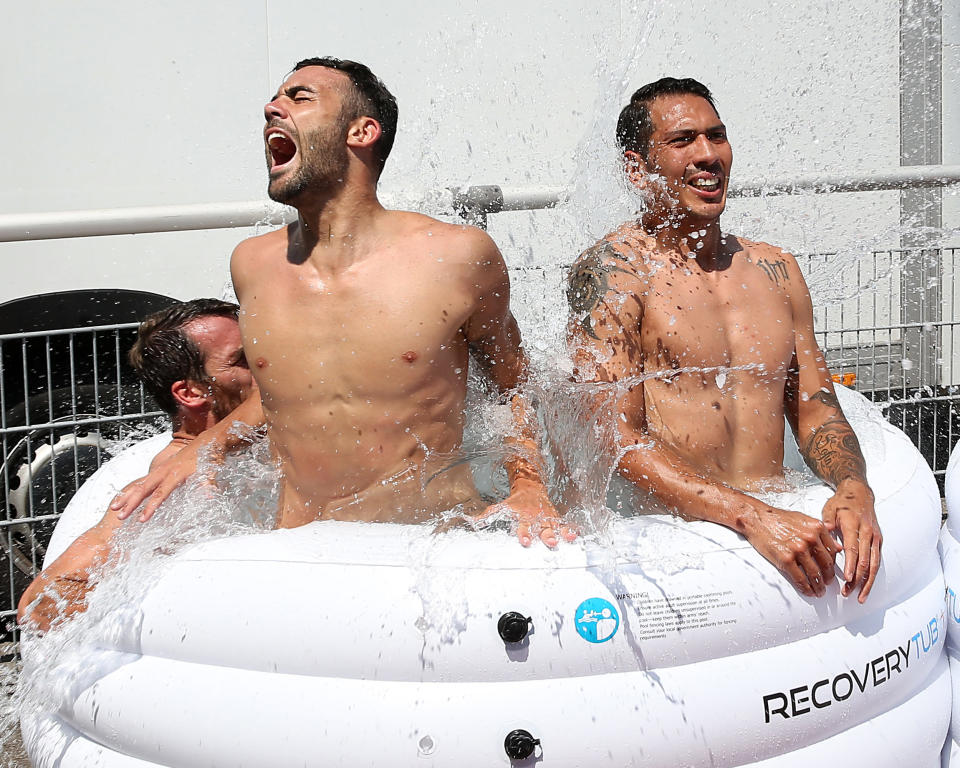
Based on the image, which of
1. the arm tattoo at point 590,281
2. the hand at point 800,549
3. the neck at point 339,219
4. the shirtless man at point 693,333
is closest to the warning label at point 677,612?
the hand at point 800,549

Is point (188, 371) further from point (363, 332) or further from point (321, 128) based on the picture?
point (321, 128)

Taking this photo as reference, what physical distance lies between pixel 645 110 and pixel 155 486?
165cm

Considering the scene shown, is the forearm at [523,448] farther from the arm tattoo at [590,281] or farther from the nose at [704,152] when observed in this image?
the nose at [704,152]

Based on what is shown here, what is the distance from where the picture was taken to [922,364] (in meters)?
4.17

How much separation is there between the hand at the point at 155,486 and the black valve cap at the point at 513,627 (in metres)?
0.97

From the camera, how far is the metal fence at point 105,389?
3455 mm

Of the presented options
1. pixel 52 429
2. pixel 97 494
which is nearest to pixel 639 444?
pixel 97 494

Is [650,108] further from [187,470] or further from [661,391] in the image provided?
[187,470]

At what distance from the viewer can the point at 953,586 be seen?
256cm

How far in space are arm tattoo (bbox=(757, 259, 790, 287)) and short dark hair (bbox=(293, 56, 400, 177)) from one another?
3.65 feet

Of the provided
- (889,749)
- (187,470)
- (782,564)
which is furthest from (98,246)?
(889,749)

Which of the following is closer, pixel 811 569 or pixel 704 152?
pixel 811 569

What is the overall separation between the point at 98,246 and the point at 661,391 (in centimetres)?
258

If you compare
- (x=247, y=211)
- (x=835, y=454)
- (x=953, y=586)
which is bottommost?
(x=953, y=586)
